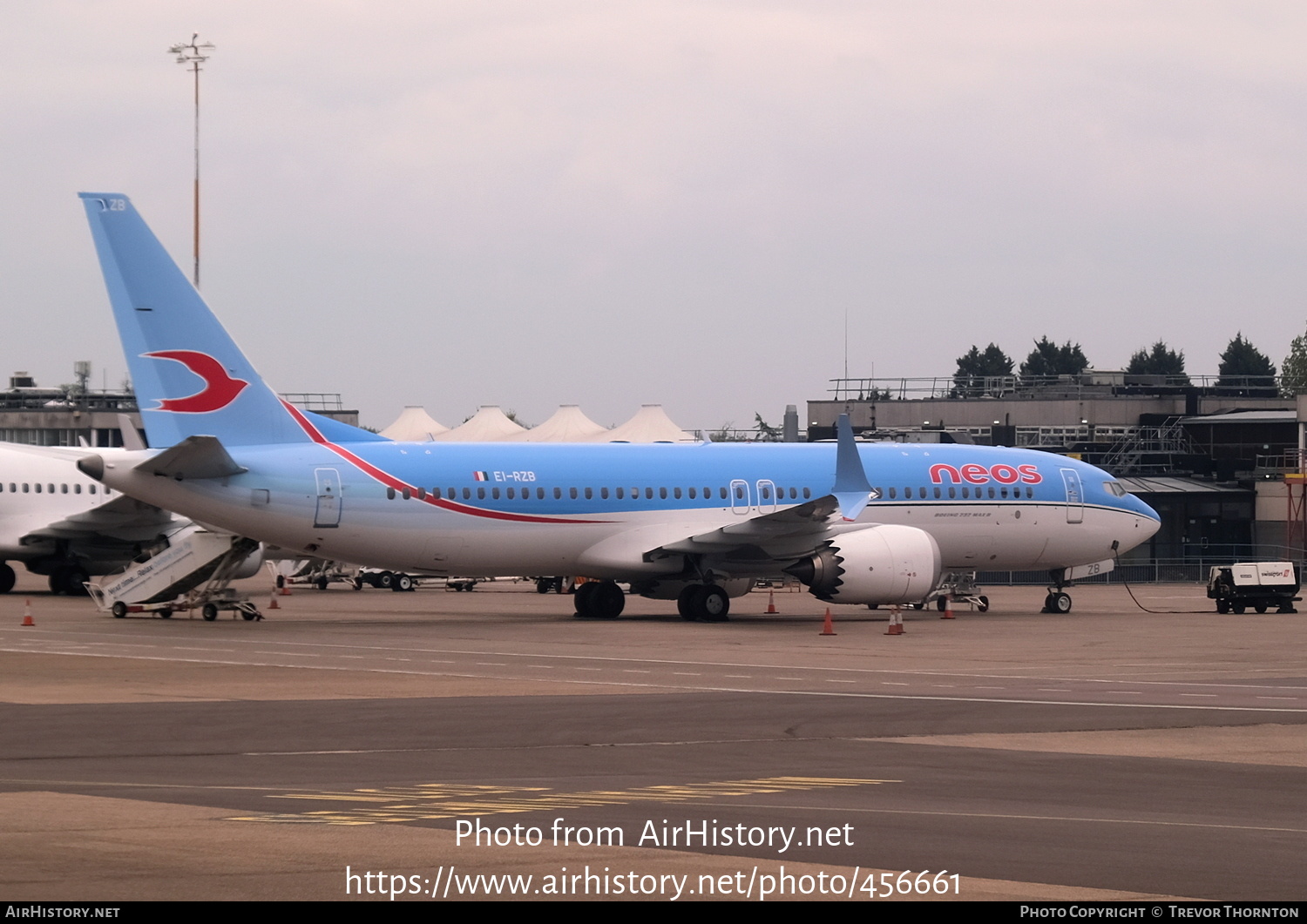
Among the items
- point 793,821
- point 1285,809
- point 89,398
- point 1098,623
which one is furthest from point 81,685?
point 89,398

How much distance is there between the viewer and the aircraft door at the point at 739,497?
1564 inches

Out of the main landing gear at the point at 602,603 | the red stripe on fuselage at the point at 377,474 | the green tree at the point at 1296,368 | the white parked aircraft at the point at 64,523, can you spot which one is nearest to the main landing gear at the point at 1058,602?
the main landing gear at the point at 602,603

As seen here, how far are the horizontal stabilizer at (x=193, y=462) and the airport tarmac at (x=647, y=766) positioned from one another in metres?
3.01

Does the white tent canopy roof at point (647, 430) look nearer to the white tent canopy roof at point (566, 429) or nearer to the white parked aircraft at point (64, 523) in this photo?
the white tent canopy roof at point (566, 429)

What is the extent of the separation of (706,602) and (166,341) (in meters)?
12.7

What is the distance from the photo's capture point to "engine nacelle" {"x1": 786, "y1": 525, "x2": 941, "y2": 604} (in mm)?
36969

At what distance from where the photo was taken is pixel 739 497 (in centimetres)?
3991

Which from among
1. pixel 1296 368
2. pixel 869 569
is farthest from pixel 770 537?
pixel 1296 368

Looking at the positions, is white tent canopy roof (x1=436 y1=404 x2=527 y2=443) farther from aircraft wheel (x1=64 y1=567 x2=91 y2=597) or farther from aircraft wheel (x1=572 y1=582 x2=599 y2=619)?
aircraft wheel (x1=572 y1=582 x2=599 y2=619)

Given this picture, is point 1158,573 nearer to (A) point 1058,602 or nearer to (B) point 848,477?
(A) point 1058,602

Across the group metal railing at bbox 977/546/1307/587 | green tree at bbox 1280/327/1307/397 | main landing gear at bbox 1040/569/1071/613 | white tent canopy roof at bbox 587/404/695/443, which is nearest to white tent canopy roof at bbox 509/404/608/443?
white tent canopy roof at bbox 587/404/695/443

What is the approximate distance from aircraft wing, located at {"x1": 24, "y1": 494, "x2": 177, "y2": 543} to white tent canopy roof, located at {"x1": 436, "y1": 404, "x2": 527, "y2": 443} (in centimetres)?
2692

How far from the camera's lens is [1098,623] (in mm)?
40000

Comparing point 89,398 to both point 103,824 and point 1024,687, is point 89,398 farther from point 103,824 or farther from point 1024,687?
point 103,824
